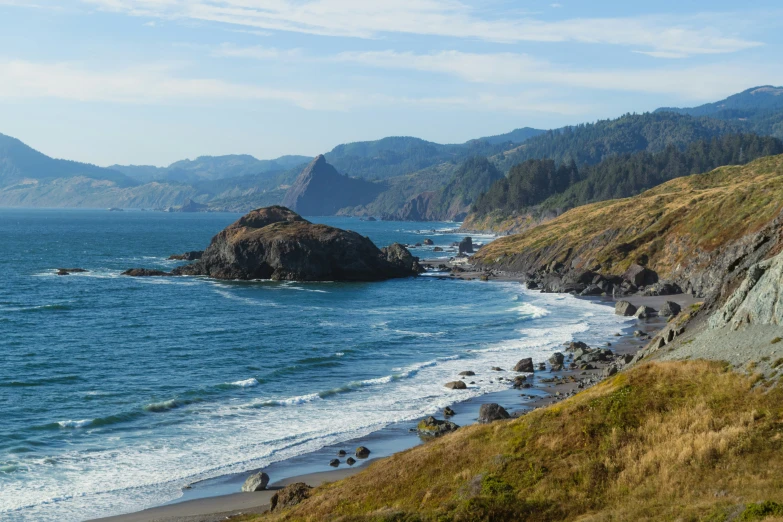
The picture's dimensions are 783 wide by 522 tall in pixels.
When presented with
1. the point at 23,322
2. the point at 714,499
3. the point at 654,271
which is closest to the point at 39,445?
the point at 714,499

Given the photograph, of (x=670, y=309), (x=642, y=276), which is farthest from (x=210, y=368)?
(x=642, y=276)

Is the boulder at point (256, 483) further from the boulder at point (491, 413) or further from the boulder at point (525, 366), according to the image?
the boulder at point (525, 366)

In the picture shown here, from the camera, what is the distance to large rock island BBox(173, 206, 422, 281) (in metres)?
117

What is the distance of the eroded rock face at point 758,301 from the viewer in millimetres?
30747

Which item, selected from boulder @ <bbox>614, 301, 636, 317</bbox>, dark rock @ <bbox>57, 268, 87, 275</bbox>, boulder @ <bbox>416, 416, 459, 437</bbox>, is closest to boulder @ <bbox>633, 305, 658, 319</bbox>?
boulder @ <bbox>614, 301, 636, 317</bbox>

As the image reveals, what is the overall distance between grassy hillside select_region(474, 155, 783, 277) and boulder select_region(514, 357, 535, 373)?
160 feet

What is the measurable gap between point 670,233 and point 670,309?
34.3 m

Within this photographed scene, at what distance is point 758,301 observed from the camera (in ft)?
104

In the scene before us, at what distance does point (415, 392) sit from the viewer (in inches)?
1924

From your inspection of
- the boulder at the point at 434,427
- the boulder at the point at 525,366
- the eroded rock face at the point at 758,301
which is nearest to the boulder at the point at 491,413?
the boulder at the point at 434,427

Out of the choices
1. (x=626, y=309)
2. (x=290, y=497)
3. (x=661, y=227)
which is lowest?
(x=626, y=309)

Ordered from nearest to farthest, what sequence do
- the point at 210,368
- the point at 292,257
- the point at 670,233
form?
the point at 210,368, the point at 670,233, the point at 292,257

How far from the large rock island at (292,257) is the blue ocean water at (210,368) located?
12088 millimetres

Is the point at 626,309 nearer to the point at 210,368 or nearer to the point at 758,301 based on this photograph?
the point at 210,368
